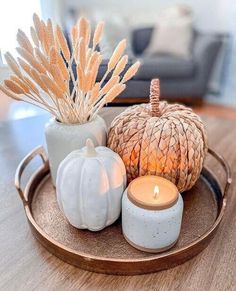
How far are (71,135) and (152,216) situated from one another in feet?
0.71

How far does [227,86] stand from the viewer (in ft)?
9.06

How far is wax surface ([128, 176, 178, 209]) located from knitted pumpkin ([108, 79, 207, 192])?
4 cm

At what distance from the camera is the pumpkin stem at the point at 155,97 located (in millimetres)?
586

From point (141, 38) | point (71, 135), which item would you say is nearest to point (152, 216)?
point (71, 135)

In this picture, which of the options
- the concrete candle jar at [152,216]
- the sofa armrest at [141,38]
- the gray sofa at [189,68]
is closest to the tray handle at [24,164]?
the concrete candle jar at [152,216]

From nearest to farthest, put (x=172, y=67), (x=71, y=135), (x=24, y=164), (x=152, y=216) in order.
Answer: (x=152, y=216)
(x=71, y=135)
(x=24, y=164)
(x=172, y=67)

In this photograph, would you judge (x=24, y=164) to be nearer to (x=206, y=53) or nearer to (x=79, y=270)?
(x=79, y=270)

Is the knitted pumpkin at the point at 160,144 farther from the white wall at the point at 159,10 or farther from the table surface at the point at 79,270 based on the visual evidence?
the white wall at the point at 159,10

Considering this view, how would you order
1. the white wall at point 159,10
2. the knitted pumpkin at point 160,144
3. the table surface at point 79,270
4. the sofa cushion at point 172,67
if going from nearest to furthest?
the table surface at point 79,270
the knitted pumpkin at point 160,144
the sofa cushion at point 172,67
the white wall at point 159,10

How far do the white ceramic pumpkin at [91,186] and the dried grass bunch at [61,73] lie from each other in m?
0.09

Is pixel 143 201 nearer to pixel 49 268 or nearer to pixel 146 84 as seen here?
pixel 49 268

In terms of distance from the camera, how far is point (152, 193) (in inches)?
20.2

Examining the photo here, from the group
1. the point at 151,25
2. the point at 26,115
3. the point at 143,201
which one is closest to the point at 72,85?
the point at 143,201

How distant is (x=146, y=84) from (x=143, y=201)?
0.35m
